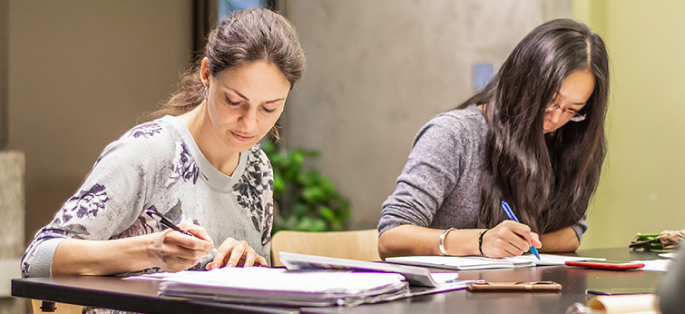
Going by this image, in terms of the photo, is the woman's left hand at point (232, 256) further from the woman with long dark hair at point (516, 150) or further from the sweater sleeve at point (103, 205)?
the woman with long dark hair at point (516, 150)

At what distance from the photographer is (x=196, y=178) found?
1.64m

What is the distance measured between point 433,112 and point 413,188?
2.18 meters

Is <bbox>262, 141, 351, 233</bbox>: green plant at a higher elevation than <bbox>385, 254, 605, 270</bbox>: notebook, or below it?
below

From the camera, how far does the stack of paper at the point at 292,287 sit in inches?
34.5

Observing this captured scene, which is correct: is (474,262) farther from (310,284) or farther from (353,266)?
(310,284)

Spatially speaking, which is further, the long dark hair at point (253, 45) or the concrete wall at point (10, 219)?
the concrete wall at point (10, 219)

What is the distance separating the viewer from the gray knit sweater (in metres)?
1.95

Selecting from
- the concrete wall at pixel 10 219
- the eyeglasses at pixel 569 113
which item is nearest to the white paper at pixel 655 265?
the eyeglasses at pixel 569 113

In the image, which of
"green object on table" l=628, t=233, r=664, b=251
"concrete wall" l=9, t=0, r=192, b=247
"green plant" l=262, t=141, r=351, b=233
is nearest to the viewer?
"green object on table" l=628, t=233, r=664, b=251

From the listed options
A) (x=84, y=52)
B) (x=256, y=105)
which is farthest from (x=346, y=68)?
(x=256, y=105)

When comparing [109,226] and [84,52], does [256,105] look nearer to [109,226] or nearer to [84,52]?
[109,226]

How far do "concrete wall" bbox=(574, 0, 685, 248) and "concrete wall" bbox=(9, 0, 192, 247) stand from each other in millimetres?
2484

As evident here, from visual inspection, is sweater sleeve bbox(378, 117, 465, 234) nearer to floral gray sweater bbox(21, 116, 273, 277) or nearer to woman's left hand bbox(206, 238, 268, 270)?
floral gray sweater bbox(21, 116, 273, 277)

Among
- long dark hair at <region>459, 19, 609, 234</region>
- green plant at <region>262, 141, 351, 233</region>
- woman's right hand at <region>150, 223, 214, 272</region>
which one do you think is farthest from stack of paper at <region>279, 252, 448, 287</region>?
green plant at <region>262, 141, 351, 233</region>
